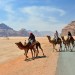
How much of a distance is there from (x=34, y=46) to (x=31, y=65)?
333cm

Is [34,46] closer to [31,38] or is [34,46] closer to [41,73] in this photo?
[31,38]

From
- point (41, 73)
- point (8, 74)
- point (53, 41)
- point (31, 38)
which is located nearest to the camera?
point (41, 73)

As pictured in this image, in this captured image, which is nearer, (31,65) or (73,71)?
(73,71)

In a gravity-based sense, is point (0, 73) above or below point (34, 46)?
below

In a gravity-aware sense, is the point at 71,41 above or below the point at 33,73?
above

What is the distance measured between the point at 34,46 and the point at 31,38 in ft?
3.35

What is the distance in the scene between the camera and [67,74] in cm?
1473

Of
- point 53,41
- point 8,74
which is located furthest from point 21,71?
point 53,41

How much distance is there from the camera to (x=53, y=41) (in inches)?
1189

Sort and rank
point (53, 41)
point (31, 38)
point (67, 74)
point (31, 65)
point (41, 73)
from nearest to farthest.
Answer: point (67, 74)
point (41, 73)
point (31, 65)
point (31, 38)
point (53, 41)

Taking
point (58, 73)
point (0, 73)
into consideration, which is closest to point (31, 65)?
point (0, 73)

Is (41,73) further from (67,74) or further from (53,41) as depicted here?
(53,41)

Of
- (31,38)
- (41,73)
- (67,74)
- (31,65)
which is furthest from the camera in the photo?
(31,38)

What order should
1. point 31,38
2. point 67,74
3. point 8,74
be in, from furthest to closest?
1. point 31,38
2. point 8,74
3. point 67,74
